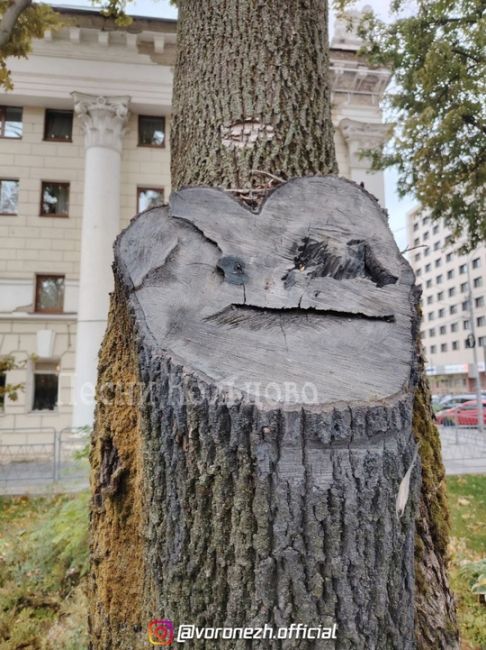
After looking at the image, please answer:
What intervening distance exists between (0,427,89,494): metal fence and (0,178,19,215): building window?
18.6ft

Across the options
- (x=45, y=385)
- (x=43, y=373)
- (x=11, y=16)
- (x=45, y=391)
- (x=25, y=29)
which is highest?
(x=25, y=29)

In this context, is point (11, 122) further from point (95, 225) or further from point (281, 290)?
point (281, 290)

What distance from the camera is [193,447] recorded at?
1022 millimetres

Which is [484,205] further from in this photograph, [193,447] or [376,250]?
[193,447]

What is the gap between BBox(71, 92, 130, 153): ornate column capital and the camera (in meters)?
11.3

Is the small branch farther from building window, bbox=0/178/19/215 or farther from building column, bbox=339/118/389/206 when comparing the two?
building column, bbox=339/118/389/206

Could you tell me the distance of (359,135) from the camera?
42.4 ft

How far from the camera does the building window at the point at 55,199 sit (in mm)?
11938

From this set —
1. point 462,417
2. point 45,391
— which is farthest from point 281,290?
point 462,417

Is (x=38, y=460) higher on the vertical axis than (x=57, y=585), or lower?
lower

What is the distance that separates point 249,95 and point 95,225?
32.2 ft

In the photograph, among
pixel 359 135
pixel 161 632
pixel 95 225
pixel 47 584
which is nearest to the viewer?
pixel 161 632

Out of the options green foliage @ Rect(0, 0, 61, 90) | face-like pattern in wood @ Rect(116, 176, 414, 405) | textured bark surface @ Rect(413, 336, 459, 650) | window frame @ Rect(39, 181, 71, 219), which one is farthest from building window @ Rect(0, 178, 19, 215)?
textured bark surface @ Rect(413, 336, 459, 650)

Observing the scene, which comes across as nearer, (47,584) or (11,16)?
(47,584)
